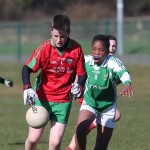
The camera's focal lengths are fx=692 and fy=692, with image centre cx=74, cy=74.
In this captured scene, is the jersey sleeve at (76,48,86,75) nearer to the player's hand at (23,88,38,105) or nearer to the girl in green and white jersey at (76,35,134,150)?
the girl in green and white jersey at (76,35,134,150)

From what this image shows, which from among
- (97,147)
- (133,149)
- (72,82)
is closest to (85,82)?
(72,82)

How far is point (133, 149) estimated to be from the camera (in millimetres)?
11148

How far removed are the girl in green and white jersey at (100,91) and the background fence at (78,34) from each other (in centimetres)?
2780

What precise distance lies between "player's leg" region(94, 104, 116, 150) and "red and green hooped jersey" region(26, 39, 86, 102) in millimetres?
554

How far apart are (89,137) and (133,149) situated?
1889 mm

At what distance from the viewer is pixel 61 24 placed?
8680mm

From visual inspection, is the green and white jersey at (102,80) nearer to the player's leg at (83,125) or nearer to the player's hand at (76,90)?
the player's leg at (83,125)

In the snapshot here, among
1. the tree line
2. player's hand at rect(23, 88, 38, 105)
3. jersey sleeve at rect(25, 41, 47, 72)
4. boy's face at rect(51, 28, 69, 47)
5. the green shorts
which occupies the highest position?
the tree line

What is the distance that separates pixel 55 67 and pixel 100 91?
72 cm

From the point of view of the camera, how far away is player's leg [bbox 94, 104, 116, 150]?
29.9 feet

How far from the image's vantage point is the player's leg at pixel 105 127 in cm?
910

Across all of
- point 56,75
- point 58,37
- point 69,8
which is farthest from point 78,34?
point 58,37

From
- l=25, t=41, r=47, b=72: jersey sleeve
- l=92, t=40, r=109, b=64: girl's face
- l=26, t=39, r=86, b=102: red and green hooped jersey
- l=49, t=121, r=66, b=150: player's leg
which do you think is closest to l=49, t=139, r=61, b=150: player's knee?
l=49, t=121, r=66, b=150: player's leg

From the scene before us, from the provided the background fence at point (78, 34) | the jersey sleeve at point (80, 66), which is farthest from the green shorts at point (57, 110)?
the background fence at point (78, 34)
